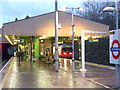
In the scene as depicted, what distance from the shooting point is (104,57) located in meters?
28.7

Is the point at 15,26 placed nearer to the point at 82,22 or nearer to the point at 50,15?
the point at 50,15

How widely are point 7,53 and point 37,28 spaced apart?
53.8 meters

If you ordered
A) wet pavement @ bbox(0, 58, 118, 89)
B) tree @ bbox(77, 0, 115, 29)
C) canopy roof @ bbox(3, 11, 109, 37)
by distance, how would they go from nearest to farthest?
wet pavement @ bbox(0, 58, 118, 89) < canopy roof @ bbox(3, 11, 109, 37) < tree @ bbox(77, 0, 115, 29)

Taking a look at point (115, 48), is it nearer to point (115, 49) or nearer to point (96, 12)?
point (115, 49)

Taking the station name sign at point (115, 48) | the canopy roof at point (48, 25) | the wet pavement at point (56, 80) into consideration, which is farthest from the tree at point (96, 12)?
the station name sign at point (115, 48)

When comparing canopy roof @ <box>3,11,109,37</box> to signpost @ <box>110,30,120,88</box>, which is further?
canopy roof @ <box>3,11,109,37</box>

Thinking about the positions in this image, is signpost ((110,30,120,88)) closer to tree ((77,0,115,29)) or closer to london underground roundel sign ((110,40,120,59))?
london underground roundel sign ((110,40,120,59))

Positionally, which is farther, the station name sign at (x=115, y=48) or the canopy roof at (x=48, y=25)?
the canopy roof at (x=48, y=25)

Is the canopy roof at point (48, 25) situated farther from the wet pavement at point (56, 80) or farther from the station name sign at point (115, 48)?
the station name sign at point (115, 48)

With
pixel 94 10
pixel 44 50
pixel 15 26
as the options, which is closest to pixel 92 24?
pixel 15 26

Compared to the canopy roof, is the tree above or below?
above

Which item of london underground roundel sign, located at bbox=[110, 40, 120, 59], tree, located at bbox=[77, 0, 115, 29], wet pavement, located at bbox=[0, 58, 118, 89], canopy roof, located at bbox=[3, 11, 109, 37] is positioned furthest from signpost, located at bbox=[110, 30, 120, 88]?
tree, located at bbox=[77, 0, 115, 29]

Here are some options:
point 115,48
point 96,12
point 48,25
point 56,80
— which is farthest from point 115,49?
point 96,12

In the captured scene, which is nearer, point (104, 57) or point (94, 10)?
point (104, 57)
